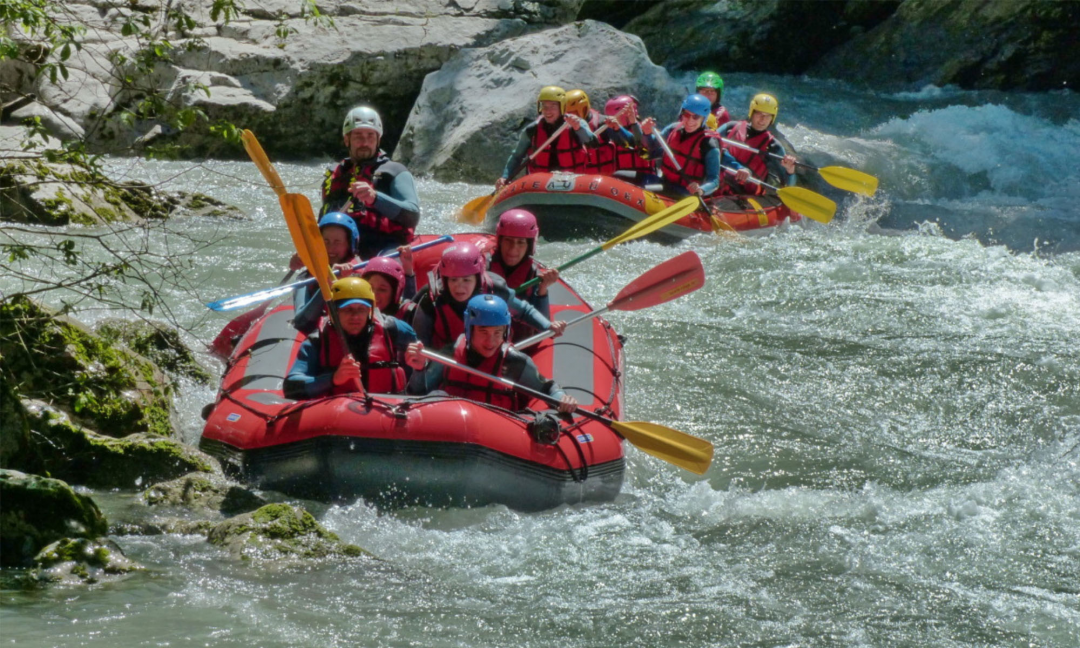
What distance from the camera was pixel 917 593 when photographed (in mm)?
4430

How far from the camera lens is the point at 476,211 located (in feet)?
31.9

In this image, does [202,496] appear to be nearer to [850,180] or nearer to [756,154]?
[850,180]

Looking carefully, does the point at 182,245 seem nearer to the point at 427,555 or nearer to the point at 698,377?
the point at 698,377

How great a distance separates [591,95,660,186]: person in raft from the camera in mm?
9922

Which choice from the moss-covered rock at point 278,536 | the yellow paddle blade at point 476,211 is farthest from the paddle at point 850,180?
the moss-covered rock at point 278,536

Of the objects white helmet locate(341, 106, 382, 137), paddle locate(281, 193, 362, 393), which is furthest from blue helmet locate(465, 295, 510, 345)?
white helmet locate(341, 106, 382, 137)

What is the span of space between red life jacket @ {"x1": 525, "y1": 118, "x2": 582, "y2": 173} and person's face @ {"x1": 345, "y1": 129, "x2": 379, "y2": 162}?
10.7 ft

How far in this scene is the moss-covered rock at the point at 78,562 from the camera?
3818mm

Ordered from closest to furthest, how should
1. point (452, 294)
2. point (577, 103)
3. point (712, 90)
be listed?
1. point (452, 294)
2. point (577, 103)
3. point (712, 90)

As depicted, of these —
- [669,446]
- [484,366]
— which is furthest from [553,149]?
[669,446]

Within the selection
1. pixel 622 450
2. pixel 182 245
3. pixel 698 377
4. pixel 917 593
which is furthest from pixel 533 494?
pixel 182 245

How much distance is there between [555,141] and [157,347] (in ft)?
14.2

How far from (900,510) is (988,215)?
7.65 metres

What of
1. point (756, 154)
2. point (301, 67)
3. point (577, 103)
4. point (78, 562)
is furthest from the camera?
point (301, 67)
